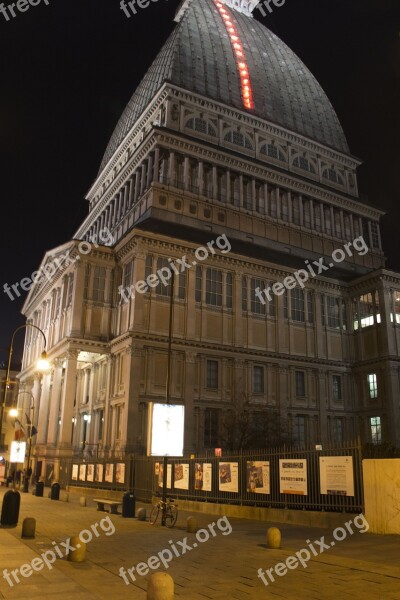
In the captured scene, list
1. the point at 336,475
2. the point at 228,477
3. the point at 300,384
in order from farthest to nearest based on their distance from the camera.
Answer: the point at 300,384
the point at 228,477
the point at 336,475

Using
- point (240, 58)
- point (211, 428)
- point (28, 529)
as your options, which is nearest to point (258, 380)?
point (211, 428)

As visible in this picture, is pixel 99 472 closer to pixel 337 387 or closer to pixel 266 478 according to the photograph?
pixel 266 478

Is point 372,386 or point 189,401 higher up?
point 372,386

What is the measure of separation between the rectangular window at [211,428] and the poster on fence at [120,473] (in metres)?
14.1

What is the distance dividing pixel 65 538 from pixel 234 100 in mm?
69057

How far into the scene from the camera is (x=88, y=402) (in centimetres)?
5441

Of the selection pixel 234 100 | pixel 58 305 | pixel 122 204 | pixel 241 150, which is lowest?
pixel 58 305

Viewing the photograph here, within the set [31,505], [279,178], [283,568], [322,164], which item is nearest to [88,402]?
[31,505]

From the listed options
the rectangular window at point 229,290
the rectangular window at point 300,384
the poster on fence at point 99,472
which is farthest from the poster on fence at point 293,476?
the rectangular window at point 300,384

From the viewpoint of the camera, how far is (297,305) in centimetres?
5559

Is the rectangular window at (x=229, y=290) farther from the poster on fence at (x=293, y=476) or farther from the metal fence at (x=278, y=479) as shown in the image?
the poster on fence at (x=293, y=476)

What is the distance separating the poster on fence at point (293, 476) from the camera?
19.6 m

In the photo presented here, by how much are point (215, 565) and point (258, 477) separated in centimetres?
978

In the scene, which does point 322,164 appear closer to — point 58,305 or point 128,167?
point 128,167
